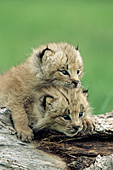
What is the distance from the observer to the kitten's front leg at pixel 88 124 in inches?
201

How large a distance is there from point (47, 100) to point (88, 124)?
61 centimetres

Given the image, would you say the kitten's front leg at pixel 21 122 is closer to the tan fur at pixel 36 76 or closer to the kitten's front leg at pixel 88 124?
the tan fur at pixel 36 76

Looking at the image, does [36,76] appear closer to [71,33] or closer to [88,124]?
[88,124]

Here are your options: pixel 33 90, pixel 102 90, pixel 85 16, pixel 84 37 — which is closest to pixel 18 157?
pixel 33 90

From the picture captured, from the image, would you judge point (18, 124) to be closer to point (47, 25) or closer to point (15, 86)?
point (15, 86)

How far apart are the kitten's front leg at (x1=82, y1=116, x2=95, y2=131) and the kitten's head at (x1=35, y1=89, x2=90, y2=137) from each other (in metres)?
0.19

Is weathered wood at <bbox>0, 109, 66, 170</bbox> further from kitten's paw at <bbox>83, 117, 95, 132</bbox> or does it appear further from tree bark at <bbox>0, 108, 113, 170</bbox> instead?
kitten's paw at <bbox>83, 117, 95, 132</bbox>

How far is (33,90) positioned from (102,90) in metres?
4.69

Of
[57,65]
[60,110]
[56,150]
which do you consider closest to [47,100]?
[60,110]

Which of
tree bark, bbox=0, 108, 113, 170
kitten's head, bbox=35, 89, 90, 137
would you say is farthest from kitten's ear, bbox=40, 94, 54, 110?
tree bark, bbox=0, 108, 113, 170

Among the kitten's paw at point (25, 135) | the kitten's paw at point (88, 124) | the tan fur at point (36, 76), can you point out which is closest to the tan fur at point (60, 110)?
the kitten's paw at point (88, 124)

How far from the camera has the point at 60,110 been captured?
4.84 metres

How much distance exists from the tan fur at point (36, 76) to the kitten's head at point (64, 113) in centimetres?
30

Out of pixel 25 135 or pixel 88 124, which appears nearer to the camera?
pixel 25 135
